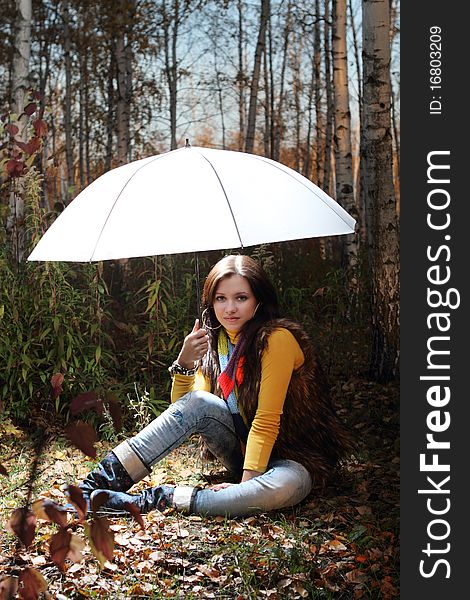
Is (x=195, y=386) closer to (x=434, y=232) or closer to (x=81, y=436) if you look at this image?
(x=434, y=232)

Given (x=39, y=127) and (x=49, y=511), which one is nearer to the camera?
(x=49, y=511)

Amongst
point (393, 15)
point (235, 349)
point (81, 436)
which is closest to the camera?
point (81, 436)

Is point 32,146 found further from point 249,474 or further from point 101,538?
point 101,538

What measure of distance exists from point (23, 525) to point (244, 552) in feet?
5.01

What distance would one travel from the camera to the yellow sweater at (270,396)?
3.65m

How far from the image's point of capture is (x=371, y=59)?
19.1ft

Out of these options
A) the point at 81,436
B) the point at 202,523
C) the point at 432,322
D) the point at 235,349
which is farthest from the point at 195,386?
the point at 81,436

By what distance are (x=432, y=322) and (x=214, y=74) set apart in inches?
634

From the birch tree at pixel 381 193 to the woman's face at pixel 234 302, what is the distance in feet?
6.92

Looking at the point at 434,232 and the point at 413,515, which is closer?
the point at 413,515

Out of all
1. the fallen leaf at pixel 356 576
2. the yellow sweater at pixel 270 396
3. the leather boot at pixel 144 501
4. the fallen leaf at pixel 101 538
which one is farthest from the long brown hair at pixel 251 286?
the fallen leaf at pixel 101 538

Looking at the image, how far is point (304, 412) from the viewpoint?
3.86 m

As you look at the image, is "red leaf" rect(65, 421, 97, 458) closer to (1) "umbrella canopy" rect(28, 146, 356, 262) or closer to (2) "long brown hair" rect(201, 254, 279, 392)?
(1) "umbrella canopy" rect(28, 146, 356, 262)

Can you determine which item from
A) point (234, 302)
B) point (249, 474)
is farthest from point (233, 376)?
point (249, 474)
